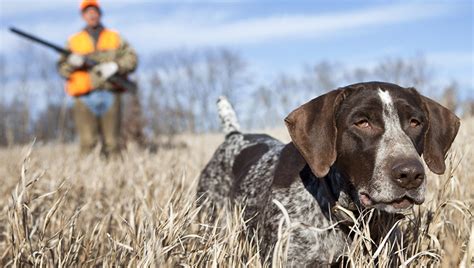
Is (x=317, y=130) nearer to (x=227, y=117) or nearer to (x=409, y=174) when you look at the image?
(x=409, y=174)

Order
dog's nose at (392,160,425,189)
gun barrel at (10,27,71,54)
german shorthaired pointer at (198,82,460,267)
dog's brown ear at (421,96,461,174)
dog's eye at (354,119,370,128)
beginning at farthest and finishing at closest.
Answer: gun barrel at (10,27,71,54)
dog's brown ear at (421,96,461,174)
dog's eye at (354,119,370,128)
german shorthaired pointer at (198,82,460,267)
dog's nose at (392,160,425,189)

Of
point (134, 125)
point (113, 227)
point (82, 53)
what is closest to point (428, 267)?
point (113, 227)

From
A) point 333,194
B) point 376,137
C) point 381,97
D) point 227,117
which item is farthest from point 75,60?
point 376,137

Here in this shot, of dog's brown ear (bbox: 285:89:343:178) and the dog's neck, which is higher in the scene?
dog's brown ear (bbox: 285:89:343:178)

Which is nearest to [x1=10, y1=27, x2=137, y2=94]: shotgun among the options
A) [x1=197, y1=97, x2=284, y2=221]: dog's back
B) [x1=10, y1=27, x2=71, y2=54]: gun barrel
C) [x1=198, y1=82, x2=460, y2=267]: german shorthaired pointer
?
[x1=10, y1=27, x2=71, y2=54]: gun barrel

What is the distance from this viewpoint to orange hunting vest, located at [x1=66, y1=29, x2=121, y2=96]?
359 inches

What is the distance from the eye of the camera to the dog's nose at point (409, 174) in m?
2.80

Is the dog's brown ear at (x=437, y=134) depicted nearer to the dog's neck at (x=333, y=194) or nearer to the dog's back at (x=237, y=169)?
the dog's neck at (x=333, y=194)

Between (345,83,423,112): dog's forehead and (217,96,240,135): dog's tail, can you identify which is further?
(217,96,240,135): dog's tail

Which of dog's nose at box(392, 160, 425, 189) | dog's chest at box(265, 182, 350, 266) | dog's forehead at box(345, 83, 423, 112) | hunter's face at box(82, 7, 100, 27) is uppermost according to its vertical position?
hunter's face at box(82, 7, 100, 27)

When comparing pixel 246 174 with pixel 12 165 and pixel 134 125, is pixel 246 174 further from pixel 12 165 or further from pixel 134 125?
pixel 134 125

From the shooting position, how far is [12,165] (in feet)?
22.9

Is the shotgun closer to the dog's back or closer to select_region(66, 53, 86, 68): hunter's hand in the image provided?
select_region(66, 53, 86, 68): hunter's hand

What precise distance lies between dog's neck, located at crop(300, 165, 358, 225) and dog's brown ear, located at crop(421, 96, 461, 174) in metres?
0.44
